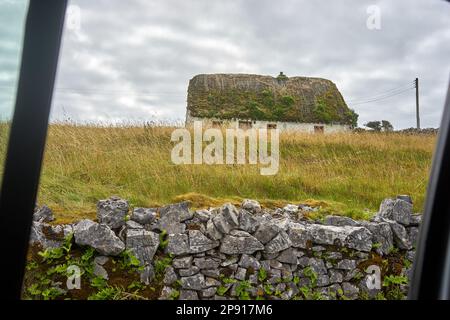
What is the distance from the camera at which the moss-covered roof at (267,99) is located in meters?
2.53

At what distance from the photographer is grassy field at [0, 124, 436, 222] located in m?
2.55

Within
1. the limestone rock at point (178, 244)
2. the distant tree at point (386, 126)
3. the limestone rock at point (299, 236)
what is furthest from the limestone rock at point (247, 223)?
the distant tree at point (386, 126)

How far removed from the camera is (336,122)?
8.66 ft

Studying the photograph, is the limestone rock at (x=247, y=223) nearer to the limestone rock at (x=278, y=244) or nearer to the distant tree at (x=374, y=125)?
the limestone rock at (x=278, y=244)

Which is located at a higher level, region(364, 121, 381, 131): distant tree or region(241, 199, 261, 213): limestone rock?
region(364, 121, 381, 131): distant tree

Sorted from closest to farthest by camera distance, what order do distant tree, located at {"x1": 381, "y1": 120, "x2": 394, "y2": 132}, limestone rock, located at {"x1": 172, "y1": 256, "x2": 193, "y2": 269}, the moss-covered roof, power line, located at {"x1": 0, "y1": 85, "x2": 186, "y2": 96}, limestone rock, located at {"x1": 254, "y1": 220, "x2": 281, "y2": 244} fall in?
power line, located at {"x1": 0, "y1": 85, "x2": 186, "y2": 96} < limestone rock, located at {"x1": 172, "y1": 256, "x2": 193, "y2": 269} < limestone rock, located at {"x1": 254, "y1": 220, "x2": 281, "y2": 244} < the moss-covered roof < distant tree, located at {"x1": 381, "y1": 120, "x2": 394, "y2": 132}

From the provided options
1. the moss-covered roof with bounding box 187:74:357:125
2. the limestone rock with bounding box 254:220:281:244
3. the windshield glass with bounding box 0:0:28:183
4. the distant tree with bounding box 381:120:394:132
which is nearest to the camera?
the windshield glass with bounding box 0:0:28:183

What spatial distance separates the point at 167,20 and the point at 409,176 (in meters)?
2.08

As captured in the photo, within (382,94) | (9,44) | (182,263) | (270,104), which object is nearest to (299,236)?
(182,263)

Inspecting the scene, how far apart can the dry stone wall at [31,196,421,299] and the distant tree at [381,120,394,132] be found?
668mm

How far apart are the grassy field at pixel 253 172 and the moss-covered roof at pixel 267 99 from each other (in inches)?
7.6

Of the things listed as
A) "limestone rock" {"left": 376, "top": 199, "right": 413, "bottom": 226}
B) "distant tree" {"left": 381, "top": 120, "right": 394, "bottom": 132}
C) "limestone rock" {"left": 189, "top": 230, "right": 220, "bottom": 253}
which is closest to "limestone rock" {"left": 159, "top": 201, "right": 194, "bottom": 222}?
"limestone rock" {"left": 189, "top": 230, "right": 220, "bottom": 253}

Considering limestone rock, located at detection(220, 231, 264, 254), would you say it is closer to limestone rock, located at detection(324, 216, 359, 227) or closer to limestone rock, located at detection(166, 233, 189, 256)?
limestone rock, located at detection(166, 233, 189, 256)
